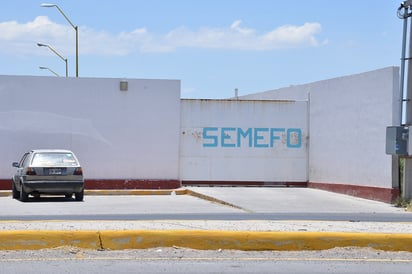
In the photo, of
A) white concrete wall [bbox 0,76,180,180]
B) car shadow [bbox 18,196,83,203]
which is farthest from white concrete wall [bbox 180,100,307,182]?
car shadow [bbox 18,196,83,203]

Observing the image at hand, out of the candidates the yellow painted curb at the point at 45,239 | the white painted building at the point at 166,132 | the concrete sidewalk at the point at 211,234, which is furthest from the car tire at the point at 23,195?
the yellow painted curb at the point at 45,239

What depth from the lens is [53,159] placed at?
21219mm

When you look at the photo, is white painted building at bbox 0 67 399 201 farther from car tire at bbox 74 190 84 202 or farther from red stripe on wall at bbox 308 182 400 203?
car tire at bbox 74 190 84 202

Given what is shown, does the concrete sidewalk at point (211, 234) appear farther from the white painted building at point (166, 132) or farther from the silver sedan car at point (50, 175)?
the white painted building at point (166, 132)

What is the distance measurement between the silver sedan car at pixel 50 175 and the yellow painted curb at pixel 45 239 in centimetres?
1024

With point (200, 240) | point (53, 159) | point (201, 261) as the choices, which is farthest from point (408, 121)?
point (201, 261)

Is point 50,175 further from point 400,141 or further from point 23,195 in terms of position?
point 400,141

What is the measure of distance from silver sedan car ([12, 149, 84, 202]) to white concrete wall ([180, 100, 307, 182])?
20.6 feet

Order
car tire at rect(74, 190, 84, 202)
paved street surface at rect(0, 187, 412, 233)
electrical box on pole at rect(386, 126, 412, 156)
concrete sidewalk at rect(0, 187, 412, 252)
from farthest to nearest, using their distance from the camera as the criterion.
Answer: car tire at rect(74, 190, 84, 202) < electrical box on pole at rect(386, 126, 412, 156) < paved street surface at rect(0, 187, 412, 233) < concrete sidewalk at rect(0, 187, 412, 252)

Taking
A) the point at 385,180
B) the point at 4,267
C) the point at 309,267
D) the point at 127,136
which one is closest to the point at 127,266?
the point at 4,267

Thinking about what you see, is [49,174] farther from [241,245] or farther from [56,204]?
[241,245]

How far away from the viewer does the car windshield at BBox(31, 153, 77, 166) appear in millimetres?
21047

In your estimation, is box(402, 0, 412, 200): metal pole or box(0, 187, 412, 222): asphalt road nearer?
box(0, 187, 412, 222): asphalt road

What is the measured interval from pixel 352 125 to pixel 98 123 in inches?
345
